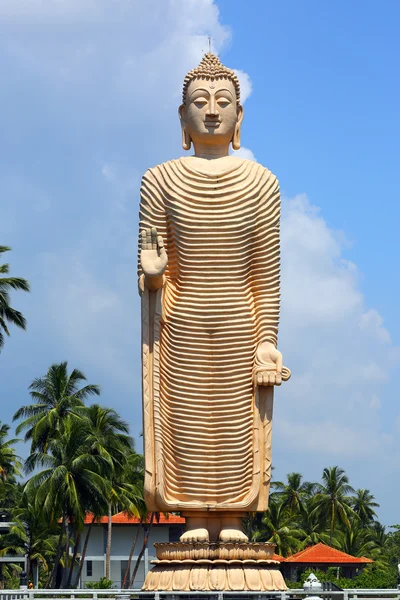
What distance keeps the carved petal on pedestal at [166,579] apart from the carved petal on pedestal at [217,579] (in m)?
0.61

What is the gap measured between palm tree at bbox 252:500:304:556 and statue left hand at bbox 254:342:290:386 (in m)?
33.5

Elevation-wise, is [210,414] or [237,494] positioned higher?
[210,414]

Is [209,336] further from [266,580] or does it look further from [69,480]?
[69,480]

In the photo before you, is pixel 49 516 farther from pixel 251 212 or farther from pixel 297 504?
pixel 297 504

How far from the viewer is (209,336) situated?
56.9 feet

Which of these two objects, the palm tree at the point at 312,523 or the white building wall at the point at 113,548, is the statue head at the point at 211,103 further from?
the palm tree at the point at 312,523

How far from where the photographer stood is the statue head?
59.1 feet

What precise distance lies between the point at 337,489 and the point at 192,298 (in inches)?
1531

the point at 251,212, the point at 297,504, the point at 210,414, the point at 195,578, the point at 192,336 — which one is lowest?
the point at 195,578

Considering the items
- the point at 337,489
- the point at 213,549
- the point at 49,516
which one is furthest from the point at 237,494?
the point at 337,489

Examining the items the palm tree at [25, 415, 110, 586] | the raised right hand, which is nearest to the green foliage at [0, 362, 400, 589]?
the palm tree at [25, 415, 110, 586]

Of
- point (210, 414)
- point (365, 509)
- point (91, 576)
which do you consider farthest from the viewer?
point (365, 509)

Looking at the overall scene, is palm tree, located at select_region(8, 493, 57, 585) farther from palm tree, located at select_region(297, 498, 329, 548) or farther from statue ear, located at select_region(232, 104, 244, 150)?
statue ear, located at select_region(232, 104, 244, 150)

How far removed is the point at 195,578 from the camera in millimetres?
16109
